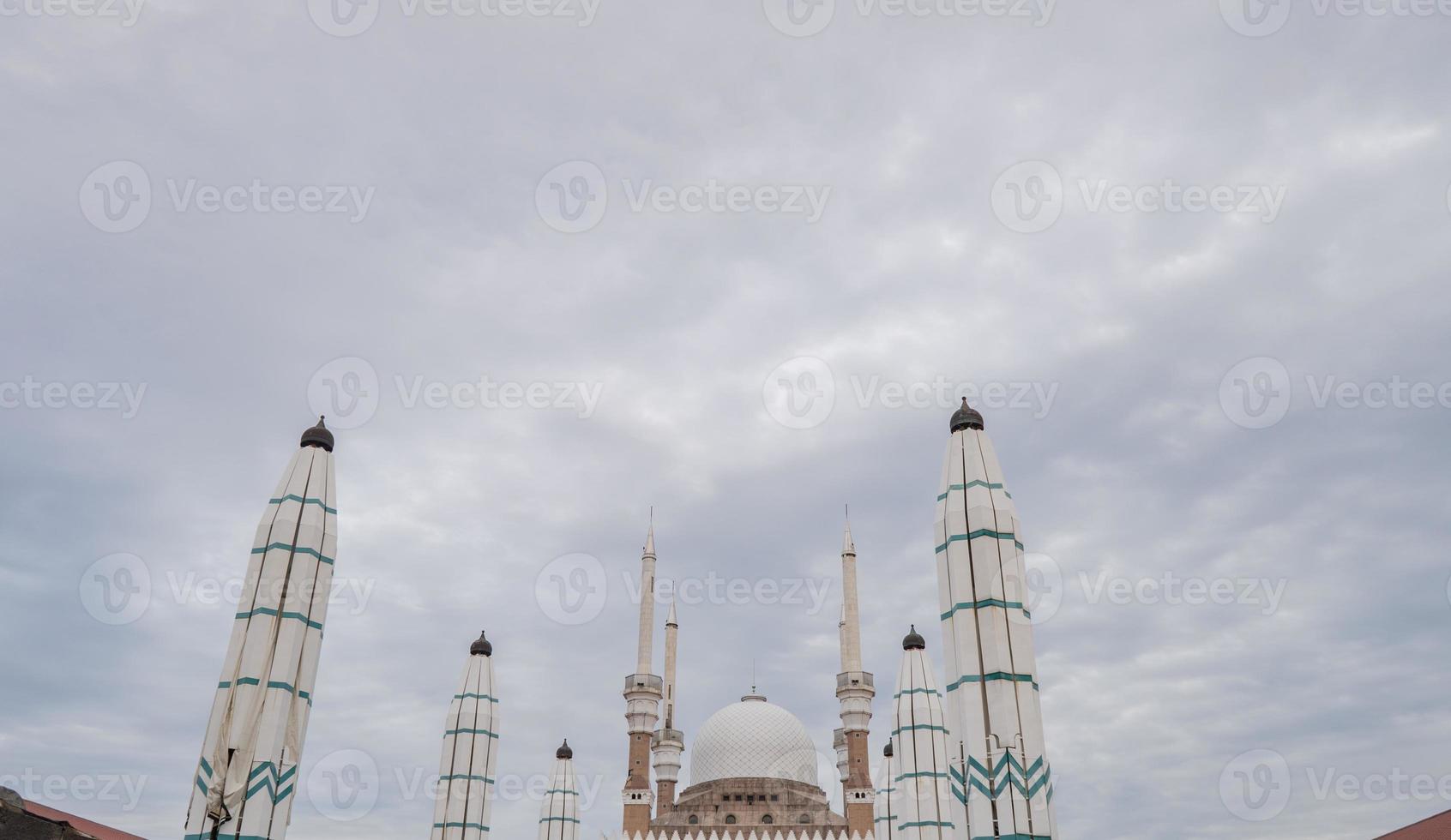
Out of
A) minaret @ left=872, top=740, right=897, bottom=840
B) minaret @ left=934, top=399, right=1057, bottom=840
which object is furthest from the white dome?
minaret @ left=934, top=399, right=1057, bottom=840

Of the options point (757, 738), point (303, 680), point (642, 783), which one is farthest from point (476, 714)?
point (757, 738)

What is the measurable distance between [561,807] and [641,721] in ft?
67.6

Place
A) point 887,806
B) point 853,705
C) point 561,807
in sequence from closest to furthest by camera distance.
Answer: point 887,806 < point 561,807 < point 853,705

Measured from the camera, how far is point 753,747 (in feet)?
230

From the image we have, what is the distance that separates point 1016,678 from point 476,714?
20.1 meters

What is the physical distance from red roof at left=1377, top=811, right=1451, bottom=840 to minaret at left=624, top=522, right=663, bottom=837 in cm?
4798

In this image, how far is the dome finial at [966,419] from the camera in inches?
910

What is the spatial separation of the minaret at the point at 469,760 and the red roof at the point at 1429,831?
26.3 metres

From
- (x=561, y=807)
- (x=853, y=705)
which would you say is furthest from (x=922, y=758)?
(x=853, y=705)

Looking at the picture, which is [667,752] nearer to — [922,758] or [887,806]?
[887,806]

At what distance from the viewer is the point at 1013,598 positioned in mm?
20891

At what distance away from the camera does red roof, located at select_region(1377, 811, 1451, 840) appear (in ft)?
70.6

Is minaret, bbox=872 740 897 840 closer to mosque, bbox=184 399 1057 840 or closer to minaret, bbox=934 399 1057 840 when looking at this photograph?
mosque, bbox=184 399 1057 840

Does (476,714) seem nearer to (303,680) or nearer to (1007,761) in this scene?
(303,680)
